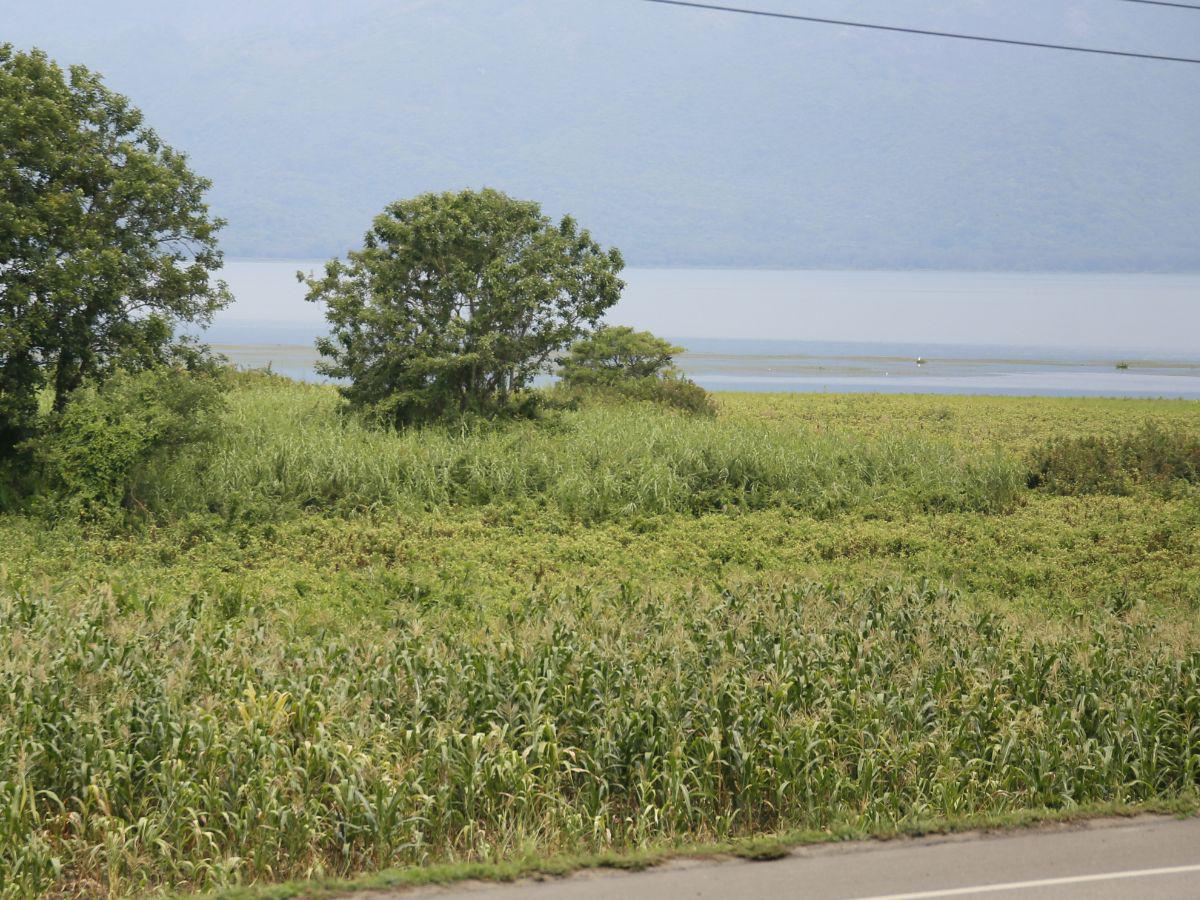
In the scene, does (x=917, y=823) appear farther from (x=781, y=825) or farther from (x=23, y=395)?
(x=23, y=395)

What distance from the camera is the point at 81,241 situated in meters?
19.9

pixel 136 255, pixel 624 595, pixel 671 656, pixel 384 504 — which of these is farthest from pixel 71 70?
pixel 671 656

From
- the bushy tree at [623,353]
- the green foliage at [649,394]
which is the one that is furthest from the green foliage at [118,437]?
the bushy tree at [623,353]

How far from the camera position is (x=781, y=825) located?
352 inches

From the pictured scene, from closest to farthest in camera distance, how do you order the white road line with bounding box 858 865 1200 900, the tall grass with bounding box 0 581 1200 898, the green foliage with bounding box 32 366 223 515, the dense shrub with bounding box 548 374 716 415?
the white road line with bounding box 858 865 1200 900 < the tall grass with bounding box 0 581 1200 898 < the green foliage with bounding box 32 366 223 515 < the dense shrub with bounding box 548 374 716 415

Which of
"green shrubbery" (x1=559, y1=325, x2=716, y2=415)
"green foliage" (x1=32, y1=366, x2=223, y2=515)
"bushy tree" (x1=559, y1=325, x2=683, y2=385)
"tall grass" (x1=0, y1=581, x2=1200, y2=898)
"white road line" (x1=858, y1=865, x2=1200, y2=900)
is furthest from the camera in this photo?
"bushy tree" (x1=559, y1=325, x2=683, y2=385)

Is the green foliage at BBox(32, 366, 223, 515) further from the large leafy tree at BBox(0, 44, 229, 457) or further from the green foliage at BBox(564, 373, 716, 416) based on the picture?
the green foliage at BBox(564, 373, 716, 416)

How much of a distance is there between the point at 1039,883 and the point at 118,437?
51.5ft

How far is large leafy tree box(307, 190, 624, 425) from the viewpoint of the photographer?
25.4m

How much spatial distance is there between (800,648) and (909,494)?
10662 mm

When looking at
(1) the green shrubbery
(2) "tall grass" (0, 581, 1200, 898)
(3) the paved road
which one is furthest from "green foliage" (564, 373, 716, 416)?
(3) the paved road

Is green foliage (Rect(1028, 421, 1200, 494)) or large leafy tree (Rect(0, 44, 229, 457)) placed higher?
large leafy tree (Rect(0, 44, 229, 457))

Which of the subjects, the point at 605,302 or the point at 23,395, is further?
the point at 605,302

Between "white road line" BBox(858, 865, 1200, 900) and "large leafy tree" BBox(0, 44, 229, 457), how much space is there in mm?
16548
